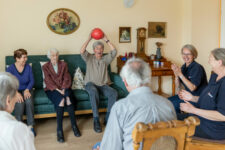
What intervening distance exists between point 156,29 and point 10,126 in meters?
4.06

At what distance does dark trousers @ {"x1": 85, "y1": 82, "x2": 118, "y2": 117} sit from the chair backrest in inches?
82.9

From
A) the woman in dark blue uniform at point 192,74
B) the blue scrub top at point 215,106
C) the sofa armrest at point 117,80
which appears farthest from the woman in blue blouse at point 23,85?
the blue scrub top at point 215,106

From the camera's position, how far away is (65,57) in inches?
154

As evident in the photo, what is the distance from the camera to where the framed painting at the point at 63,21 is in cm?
399

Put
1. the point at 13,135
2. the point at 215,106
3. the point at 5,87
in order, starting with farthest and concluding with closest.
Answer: the point at 215,106, the point at 5,87, the point at 13,135

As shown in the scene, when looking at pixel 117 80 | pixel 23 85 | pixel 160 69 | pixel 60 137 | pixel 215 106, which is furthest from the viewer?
pixel 160 69

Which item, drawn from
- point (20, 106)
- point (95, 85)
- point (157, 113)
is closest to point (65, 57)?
point (95, 85)

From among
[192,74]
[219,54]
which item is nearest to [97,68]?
[192,74]

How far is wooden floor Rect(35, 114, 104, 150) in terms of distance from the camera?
8.93ft

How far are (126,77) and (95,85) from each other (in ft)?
7.04

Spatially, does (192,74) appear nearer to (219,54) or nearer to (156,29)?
(219,54)

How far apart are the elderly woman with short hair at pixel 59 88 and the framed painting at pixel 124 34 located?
4.90 ft

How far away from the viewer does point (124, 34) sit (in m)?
4.45

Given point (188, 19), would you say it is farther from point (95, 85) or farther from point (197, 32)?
point (95, 85)
